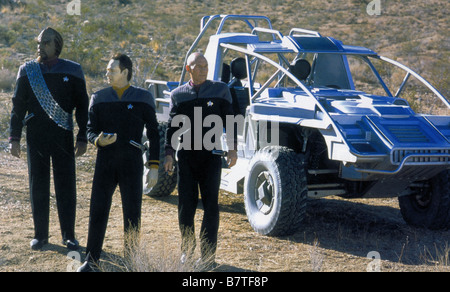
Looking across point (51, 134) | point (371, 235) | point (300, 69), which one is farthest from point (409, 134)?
point (51, 134)

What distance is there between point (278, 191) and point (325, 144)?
3.31ft

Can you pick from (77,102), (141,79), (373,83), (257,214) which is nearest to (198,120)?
(77,102)

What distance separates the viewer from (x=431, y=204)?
7352 mm

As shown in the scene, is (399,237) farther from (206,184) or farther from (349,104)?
(206,184)

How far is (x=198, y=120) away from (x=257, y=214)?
1.89m

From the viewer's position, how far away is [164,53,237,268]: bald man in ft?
18.7

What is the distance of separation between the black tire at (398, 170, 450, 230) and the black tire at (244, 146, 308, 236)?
143cm

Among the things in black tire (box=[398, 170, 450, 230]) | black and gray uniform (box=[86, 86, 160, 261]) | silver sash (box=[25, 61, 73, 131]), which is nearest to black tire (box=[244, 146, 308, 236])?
black tire (box=[398, 170, 450, 230])

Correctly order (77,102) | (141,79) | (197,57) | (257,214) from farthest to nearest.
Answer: (141,79) < (257,214) < (77,102) < (197,57)

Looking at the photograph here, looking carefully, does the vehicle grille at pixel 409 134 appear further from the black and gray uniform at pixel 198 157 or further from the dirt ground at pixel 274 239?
the black and gray uniform at pixel 198 157

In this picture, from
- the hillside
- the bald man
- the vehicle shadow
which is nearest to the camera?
the bald man

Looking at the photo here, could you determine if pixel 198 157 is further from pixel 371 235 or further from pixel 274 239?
pixel 371 235

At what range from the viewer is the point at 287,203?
6.72 m

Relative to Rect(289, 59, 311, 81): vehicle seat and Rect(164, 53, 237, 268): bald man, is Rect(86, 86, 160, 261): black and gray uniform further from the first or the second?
Rect(289, 59, 311, 81): vehicle seat
